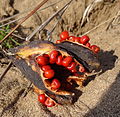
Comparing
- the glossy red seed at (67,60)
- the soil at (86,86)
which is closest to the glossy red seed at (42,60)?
the glossy red seed at (67,60)

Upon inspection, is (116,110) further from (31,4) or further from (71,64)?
(31,4)

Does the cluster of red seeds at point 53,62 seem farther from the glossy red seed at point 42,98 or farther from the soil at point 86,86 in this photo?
the soil at point 86,86

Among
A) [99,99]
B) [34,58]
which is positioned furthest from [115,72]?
[34,58]

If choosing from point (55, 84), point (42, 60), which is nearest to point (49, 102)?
point (55, 84)

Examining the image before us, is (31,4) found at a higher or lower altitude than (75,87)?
higher

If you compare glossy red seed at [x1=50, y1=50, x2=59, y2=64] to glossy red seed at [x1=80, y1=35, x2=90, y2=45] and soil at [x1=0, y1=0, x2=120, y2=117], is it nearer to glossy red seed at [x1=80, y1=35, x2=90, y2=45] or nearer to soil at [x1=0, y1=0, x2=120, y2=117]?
glossy red seed at [x1=80, y1=35, x2=90, y2=45]

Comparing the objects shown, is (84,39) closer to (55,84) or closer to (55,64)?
(55,64)
